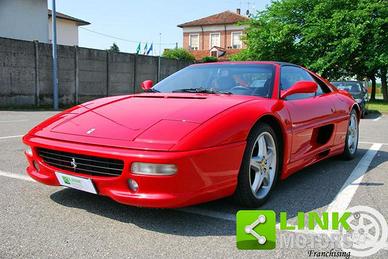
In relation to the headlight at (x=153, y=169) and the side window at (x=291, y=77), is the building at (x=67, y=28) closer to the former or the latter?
the side window at (x=291, y=77)

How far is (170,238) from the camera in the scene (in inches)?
106

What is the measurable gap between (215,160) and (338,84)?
46.5ft

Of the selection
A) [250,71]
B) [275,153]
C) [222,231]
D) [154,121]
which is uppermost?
[250,71]

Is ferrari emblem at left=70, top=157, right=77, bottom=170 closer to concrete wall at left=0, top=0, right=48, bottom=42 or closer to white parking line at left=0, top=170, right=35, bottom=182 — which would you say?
white parking line at left=0, top=170, right=35, bottom=182

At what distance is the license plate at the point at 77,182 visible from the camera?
285cm

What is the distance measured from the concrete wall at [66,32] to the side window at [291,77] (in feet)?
110

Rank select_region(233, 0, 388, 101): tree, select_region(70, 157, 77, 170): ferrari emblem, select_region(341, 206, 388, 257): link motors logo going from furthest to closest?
select_region(233, 0, 388, 101): tree, select_region(70, 157, 77, 170): ferrari emblem, select_region(341, 206, 388, 257): link motors logo

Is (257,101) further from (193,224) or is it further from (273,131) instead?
(193,224)

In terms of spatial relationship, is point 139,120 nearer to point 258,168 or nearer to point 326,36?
point 258,168

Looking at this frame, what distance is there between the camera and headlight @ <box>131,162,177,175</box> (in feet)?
8.63

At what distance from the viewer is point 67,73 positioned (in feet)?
59.7

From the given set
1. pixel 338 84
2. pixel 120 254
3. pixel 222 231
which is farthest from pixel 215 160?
pixel 338 84

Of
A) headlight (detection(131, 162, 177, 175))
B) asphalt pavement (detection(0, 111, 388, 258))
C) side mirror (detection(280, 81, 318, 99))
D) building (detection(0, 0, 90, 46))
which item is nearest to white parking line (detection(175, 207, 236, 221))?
asphalt pavement (detection(0, 111, 388, 258))

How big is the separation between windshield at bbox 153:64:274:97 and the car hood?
0.32 meters
